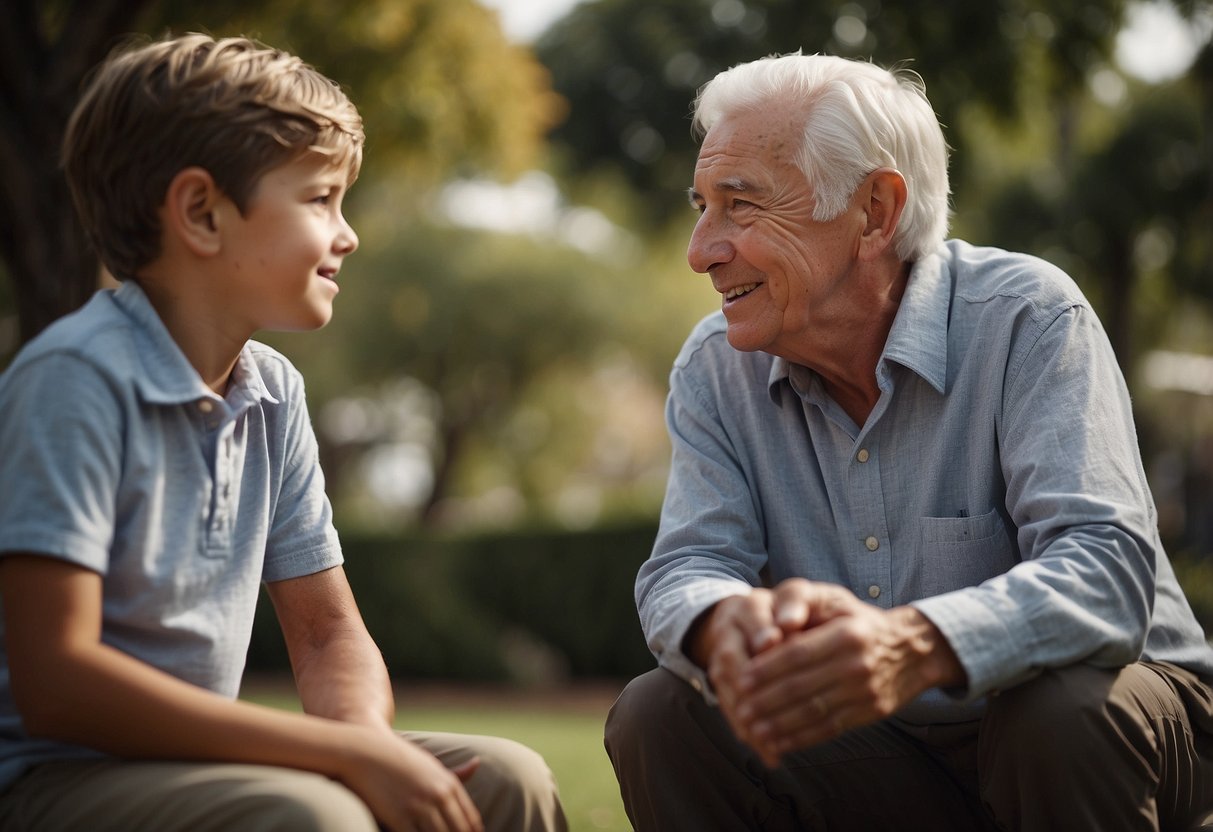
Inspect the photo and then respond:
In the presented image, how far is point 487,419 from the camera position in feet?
87.2

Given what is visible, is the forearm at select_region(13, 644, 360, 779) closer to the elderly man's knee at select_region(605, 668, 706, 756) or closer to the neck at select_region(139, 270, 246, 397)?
the neck at select_region(139, 270, 246, 397)

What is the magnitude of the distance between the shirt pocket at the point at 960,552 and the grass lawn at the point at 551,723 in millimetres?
1599

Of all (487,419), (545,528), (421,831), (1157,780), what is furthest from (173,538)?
(487,419)

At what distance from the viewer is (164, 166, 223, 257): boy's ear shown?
1997 millimetres

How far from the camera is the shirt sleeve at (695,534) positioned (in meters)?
2.41

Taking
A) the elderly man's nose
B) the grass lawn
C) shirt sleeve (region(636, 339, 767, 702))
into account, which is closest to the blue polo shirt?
shirt sleeve (region(636, 339, 767, 702))

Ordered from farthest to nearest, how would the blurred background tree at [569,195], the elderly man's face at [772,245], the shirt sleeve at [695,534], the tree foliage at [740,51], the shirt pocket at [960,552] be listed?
the tree foliage at [740,51] < the blurred background tree at [569,195] < the elderly man's face at [772,245] < the shirt pocket at [960,552] < the shirt sleeve at [695,534]

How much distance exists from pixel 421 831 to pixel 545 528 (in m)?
11.6

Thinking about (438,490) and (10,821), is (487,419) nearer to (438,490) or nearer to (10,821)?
(438,490)

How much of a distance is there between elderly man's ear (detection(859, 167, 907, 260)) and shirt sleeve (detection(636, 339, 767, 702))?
449mm

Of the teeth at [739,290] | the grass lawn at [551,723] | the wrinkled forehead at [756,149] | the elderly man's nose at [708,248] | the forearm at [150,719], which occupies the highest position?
the wrinkled forehead at [756,149]

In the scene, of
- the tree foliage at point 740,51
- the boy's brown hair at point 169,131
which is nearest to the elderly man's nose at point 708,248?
the boy's brown hair at point 169,131

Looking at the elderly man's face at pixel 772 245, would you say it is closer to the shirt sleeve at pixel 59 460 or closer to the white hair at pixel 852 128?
the white hair at pixel 852 128

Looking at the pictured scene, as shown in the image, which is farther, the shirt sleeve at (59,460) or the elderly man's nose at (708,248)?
the elderly man's nose at (708,248)
